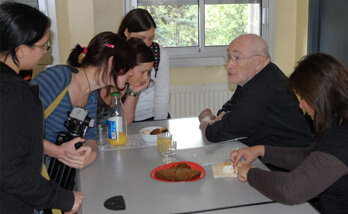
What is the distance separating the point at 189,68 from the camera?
388 cm

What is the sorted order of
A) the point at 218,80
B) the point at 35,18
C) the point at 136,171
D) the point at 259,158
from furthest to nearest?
1. the point at 218,80
2. the point at 259,158
3. the point at 136,171
4. the point at 35,18

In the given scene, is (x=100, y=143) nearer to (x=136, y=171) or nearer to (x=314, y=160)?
(x=136, y=171)

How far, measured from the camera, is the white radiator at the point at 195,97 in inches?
150

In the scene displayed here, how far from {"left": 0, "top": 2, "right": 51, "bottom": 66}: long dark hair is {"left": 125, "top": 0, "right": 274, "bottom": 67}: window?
2657mm

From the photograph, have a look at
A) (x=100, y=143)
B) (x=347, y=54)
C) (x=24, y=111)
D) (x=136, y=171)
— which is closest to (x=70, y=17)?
(x=100, y=143)

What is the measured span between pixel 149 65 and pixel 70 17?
1.58m

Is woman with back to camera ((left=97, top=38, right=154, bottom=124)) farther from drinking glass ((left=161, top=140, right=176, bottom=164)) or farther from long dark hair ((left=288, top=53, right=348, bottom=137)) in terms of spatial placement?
long dark hair ((left=288, top=53, right=348, bottom=137))

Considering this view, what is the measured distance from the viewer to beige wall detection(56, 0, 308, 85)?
3.31 metres

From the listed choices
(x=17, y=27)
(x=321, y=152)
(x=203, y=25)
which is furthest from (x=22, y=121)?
(x=203, y=25)

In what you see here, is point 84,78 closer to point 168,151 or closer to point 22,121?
point 168,151

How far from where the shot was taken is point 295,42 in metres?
4.05

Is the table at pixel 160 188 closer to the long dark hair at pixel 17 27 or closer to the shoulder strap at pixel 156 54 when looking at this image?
the long dark hair at pixel 17 27

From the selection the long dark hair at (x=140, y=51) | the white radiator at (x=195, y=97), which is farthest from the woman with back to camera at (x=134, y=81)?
the white radiator at (x=195, y=97)

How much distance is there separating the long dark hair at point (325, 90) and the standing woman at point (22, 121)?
2.98 feet
